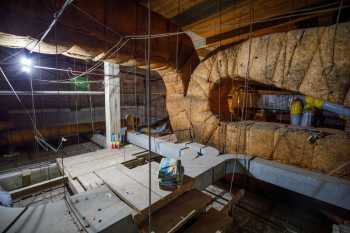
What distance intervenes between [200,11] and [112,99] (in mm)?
3389

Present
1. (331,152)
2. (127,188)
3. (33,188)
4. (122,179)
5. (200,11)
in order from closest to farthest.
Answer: (127,188), (122,179), (331,152), (33,188), (200,11)

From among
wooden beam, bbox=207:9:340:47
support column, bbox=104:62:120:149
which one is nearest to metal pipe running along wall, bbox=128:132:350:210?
support column, bbox=104:62:120:149

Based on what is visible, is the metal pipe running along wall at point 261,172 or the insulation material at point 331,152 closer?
the metal pipe running along wall at point 261,172

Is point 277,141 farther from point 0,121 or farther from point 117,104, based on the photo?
point 0,121

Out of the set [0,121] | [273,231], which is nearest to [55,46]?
[273,231]

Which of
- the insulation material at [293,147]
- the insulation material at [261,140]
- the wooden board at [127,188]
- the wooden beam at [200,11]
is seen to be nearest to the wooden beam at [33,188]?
the wooden board at [127,188]

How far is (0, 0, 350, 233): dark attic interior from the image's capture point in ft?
7.02

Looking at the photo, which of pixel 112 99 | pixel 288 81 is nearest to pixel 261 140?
pixel 288 81

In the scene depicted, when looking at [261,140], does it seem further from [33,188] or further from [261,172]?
[33,188]

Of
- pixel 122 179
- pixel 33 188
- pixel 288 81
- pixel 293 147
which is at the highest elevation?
pixel 288 81

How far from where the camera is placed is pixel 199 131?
4.85 meters

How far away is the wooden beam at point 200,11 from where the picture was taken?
3.19m

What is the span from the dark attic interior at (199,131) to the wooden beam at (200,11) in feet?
0.09

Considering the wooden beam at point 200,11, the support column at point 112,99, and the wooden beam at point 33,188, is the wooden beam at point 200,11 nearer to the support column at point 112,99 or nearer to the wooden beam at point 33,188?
the support column at point 112,99
